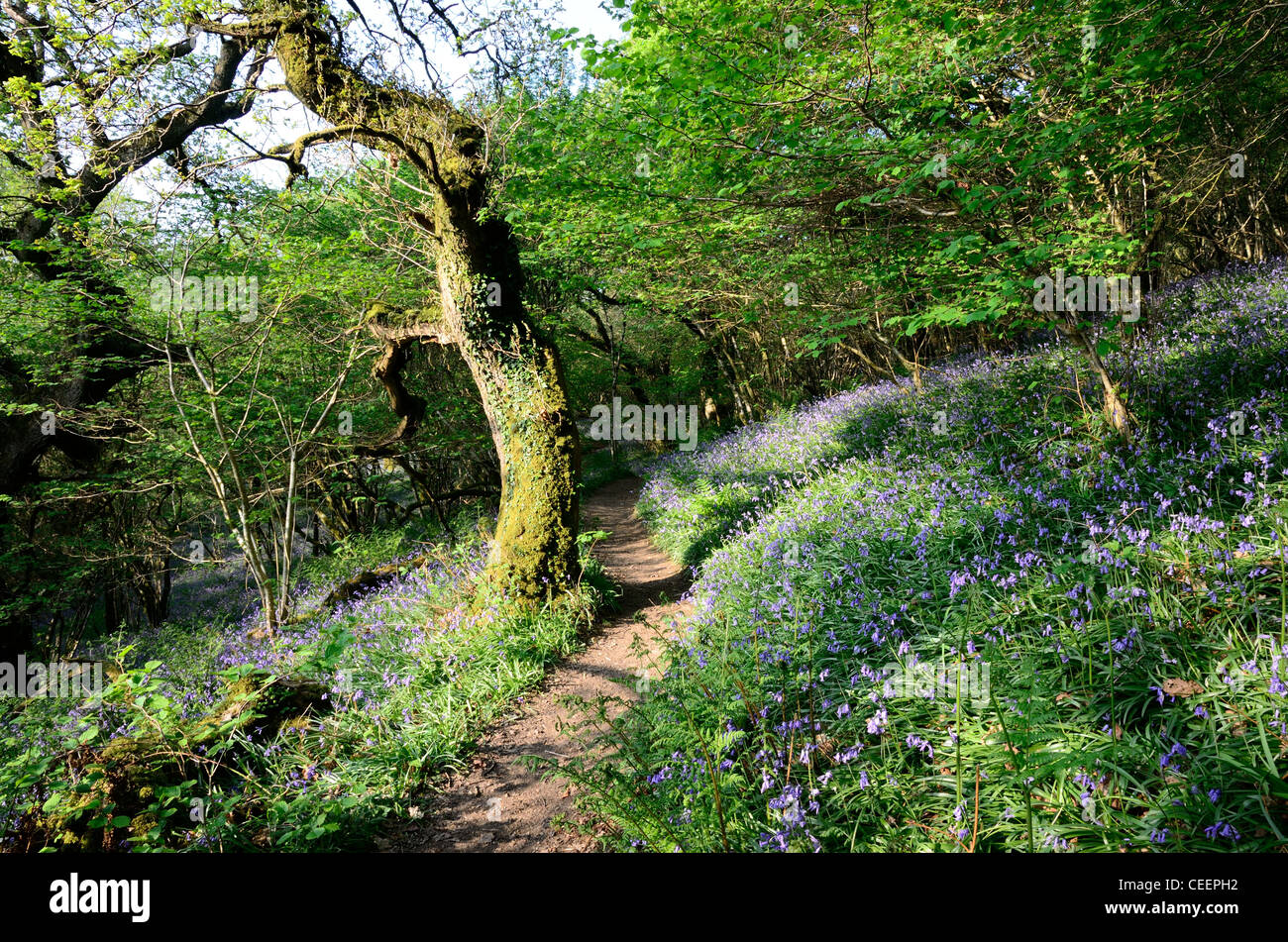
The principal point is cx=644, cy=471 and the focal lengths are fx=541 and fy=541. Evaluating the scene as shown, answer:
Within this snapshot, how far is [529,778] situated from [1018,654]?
3.23 m

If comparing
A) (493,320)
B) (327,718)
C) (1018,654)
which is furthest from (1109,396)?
(327,718)

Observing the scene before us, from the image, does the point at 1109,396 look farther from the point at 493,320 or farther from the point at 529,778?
the point at 493,320

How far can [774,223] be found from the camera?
6.17m

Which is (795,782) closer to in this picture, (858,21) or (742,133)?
(742,133)

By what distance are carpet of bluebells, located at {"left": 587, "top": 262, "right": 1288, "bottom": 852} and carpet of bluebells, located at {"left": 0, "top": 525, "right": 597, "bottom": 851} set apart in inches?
63.4

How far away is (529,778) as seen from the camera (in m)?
3.84

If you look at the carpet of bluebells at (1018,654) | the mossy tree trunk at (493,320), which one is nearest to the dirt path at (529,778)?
the carpet of bluebells at (1018,654)

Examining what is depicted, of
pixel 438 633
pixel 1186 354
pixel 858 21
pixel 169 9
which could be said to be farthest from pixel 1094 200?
pixel 169 9

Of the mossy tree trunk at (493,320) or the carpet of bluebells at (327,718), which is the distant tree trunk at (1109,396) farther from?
the carpet of bluebells at (327,718)

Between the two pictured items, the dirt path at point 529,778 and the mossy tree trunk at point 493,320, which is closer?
the dirt path at point 529,778

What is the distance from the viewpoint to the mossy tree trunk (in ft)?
20.2

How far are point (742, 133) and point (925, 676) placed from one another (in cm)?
462

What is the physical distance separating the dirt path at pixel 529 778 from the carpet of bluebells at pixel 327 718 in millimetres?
198

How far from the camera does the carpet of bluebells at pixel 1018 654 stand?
7.17 ft
